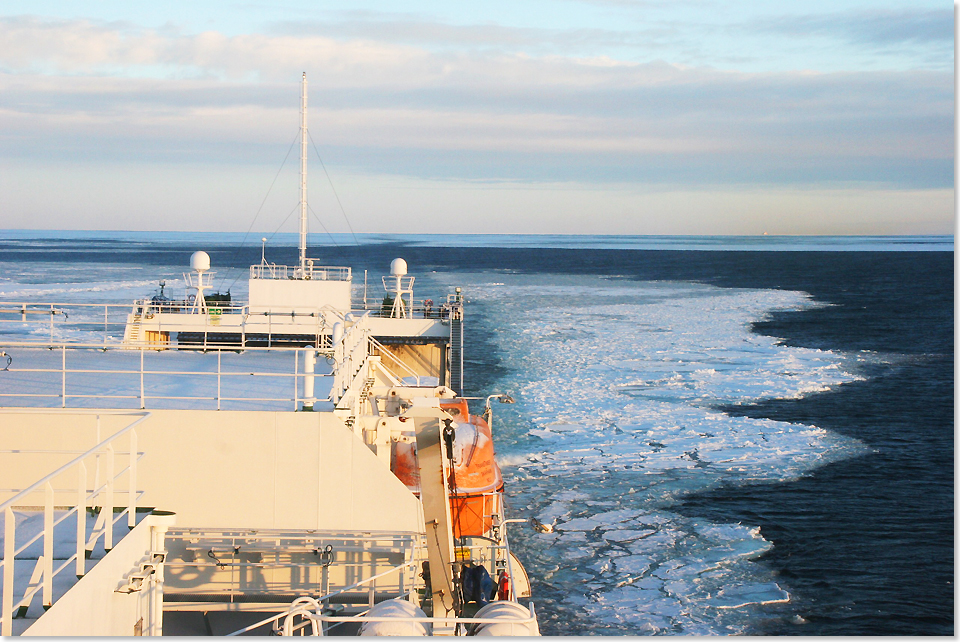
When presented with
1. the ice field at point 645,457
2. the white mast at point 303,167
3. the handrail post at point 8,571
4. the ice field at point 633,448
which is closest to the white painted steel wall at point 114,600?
the handrail post at point 8,571

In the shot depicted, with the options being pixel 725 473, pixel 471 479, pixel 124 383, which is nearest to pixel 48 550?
pixel 124 383

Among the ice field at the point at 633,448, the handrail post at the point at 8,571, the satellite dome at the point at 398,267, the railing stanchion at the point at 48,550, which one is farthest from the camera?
the satellite dome at the point at 398,267

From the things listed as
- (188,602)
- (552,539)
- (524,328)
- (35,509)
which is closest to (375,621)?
(35,509)

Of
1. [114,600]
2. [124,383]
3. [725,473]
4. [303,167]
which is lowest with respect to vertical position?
→ [725,473]

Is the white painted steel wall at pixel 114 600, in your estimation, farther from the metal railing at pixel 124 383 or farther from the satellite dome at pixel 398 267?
the satellite dome at pixel 398 267

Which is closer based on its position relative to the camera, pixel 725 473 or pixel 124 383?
pixel 124 383

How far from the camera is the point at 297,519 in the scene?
9531 millimetres

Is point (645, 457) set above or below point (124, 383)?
below

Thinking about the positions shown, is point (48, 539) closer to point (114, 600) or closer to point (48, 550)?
point (48, 550)

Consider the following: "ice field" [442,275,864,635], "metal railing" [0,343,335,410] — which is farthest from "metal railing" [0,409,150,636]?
"ice field" [442,275,864,635]

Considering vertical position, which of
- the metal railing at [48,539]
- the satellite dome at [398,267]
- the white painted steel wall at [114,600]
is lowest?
the white painted steel wall at [114,600]

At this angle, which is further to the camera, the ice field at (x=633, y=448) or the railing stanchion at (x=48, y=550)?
the ice field at (x=633, y=448)

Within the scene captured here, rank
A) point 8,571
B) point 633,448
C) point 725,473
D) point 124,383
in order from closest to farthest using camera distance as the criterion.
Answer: point 8,571 < point 124,383 < point 725,473 < point 633,448

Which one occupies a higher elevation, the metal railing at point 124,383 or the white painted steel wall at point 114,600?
the metal railing at point 124,383
